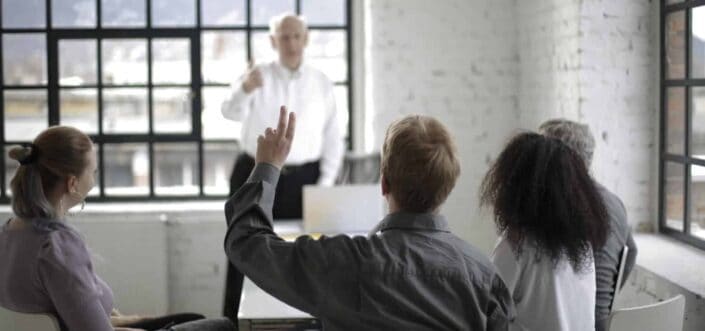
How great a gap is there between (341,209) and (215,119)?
86.6 inches

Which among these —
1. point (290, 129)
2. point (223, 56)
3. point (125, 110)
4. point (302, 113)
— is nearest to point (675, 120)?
point (302, 113)

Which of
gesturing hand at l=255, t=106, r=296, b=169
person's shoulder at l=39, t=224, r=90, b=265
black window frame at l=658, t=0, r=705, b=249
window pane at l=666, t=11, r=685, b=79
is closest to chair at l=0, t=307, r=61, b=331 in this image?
person's shoulder at l=39, t=224, r=90, b=265

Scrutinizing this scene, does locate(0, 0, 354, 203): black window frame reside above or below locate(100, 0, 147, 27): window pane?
below

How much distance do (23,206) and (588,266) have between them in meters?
1.80

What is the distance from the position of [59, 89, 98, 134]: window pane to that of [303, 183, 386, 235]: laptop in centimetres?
246

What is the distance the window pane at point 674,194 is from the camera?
5.25 meters

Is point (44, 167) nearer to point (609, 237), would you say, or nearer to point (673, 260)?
point (609, 237)

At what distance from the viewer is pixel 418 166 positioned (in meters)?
2.49

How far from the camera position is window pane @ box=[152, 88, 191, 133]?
23.1 ft

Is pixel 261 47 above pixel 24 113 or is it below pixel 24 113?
above

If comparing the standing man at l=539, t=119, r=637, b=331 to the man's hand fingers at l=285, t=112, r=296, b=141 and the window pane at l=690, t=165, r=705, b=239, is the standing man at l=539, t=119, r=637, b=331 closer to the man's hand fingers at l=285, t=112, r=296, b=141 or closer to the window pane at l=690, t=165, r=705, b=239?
the window pane at l=690, t=165, r=705, b=239

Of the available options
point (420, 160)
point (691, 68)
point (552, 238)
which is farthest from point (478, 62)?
point (420, 160)

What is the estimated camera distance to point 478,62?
684 cm

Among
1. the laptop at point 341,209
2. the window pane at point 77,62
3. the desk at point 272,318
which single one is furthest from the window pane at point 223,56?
the desk at point 272,318
